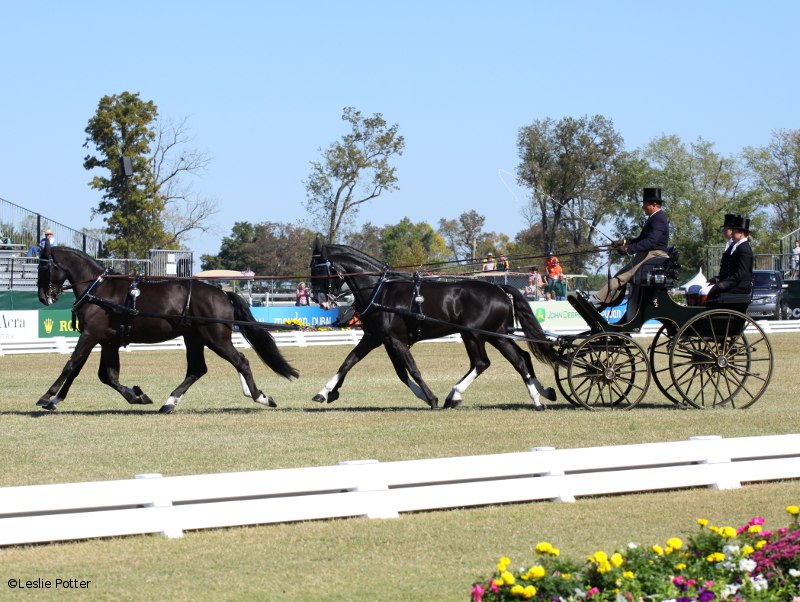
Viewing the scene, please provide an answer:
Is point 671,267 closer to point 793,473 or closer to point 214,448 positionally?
point 793,473

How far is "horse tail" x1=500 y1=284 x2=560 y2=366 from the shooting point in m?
14.8

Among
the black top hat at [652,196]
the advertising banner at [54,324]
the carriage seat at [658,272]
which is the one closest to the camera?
the carriage seat at [658,272]

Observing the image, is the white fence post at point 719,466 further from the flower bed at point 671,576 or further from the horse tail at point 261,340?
the horse tail at point 261,340

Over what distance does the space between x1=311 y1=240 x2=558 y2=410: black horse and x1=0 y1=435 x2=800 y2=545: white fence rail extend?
507cm

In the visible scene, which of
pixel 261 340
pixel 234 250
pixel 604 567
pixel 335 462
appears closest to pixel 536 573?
pixel 604 567

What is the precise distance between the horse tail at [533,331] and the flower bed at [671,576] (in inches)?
362

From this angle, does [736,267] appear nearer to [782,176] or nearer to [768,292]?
[768,292]

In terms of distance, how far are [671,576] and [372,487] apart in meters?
3.47

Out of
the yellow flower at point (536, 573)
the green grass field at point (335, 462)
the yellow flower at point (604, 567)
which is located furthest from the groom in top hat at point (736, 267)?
the yellow flower at point (536, 573)

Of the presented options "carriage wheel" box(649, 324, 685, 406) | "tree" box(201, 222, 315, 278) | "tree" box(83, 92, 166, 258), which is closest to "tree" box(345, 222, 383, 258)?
"tree" box(201, 222, 315, 278)

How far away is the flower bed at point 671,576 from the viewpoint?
491 centimetres

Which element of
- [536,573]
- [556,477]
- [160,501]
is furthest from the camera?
[556,477]

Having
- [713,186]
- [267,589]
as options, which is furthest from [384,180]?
[713,186]

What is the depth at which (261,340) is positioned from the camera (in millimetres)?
15133
